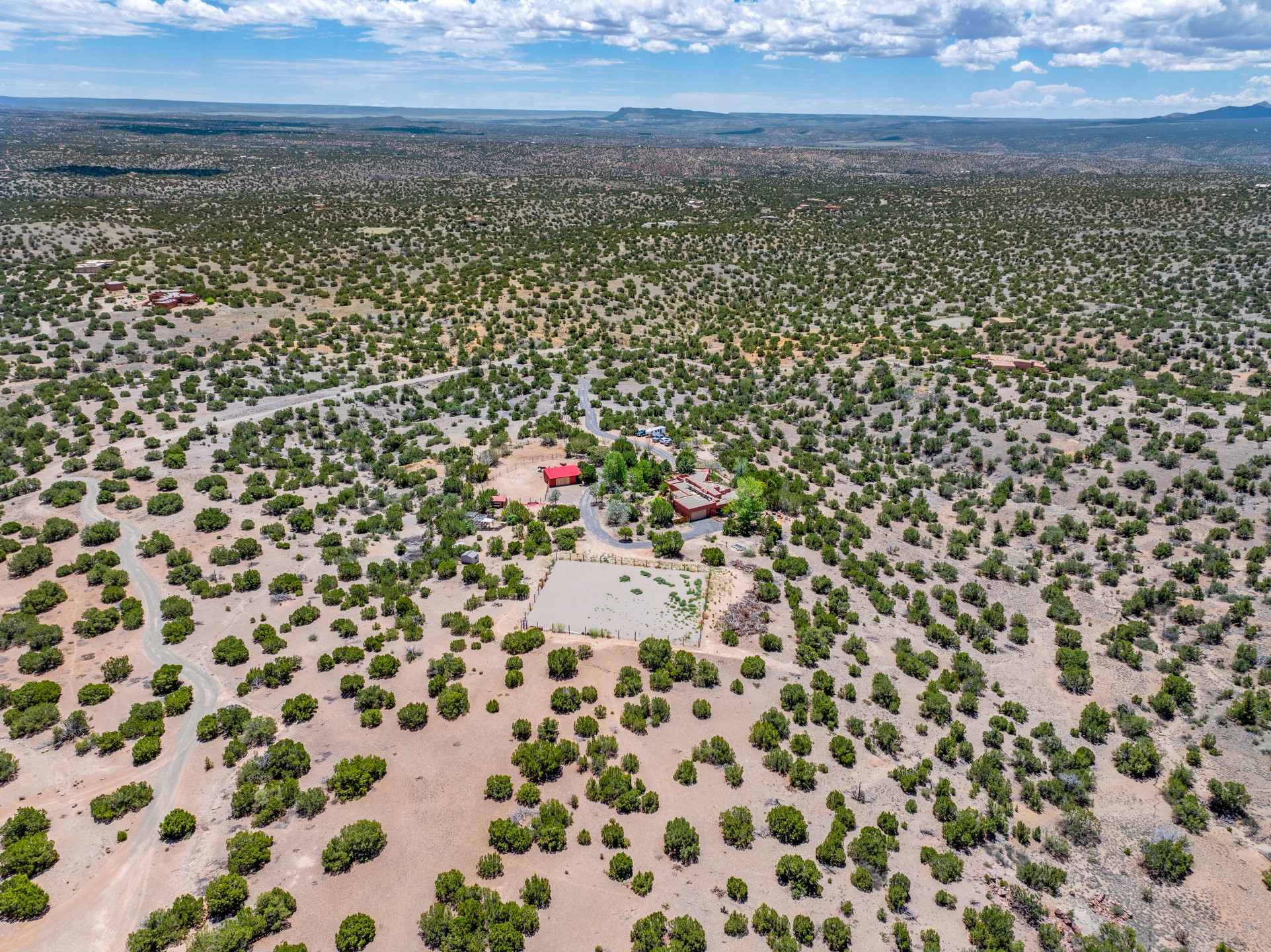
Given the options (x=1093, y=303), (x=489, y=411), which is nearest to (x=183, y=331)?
(x=489, y=411)

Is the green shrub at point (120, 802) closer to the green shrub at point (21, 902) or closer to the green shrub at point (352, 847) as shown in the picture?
the green shrub at point (21, 902)

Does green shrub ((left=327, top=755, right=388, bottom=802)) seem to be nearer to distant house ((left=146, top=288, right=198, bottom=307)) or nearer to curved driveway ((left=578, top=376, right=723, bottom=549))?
curved driveway ((left=578, top=376, right=723, bottom=549))

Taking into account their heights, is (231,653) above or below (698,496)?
below

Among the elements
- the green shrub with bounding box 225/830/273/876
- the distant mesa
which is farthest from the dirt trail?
the distant mesa

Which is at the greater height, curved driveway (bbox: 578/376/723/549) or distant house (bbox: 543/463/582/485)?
distant house (bbox: 543/463/582/485)

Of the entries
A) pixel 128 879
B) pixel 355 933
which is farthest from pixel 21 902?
pixel 355 933

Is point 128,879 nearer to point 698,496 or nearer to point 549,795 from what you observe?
point 549,795

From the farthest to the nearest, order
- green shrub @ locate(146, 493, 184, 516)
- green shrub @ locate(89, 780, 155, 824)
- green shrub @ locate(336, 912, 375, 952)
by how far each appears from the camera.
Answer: green shrub @ locate(146, 493, 184, 516)
green shrub @ locate(89, 780, 155, 824)
green shrub @ locate(336, 912, 375, 952)
